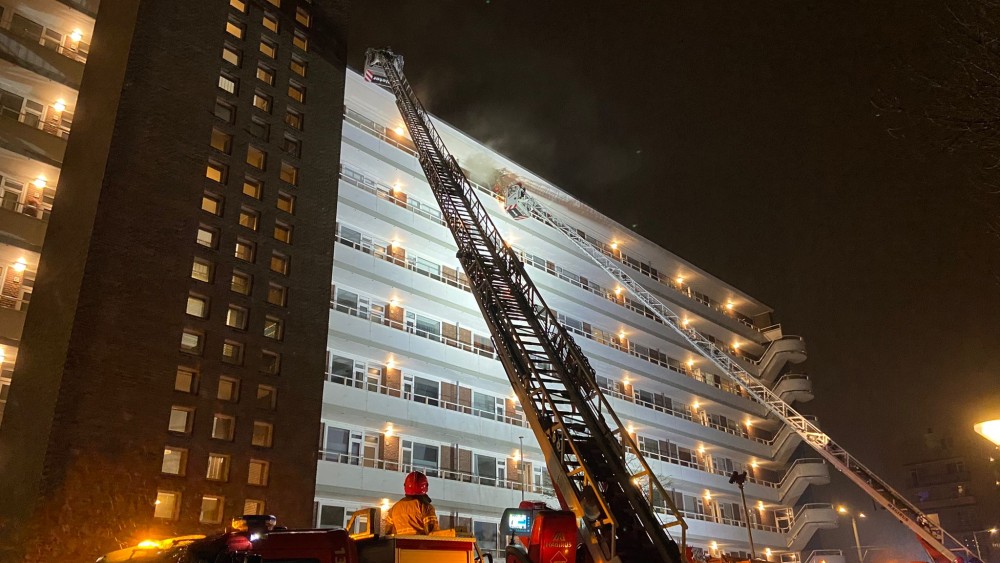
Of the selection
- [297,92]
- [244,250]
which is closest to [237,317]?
[244,250]

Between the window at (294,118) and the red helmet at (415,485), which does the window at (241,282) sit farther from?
the red helmet at (415,485)

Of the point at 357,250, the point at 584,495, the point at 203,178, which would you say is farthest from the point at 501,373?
the point at 584,495

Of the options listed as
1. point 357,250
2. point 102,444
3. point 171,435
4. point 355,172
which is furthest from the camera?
Answer: point 355,172

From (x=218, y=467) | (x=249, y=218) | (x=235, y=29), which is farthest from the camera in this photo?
(x=235, y=29)

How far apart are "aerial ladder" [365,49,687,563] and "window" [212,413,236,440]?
10.0m

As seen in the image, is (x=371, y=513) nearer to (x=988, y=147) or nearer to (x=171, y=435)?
(x=988, y=147)

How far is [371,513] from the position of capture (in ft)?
30.0

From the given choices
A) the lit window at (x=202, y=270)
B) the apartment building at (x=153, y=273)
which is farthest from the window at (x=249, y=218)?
the lit window at (x=202, y=270)

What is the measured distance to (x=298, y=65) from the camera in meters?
30.5

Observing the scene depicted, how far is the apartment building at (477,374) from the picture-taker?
28734 millimetres

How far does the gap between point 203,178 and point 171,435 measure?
9384 millimetres

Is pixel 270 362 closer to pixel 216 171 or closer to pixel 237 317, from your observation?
pixel 237 317

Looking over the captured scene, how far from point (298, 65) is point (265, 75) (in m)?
2.20

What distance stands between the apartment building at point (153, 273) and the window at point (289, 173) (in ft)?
0.19
